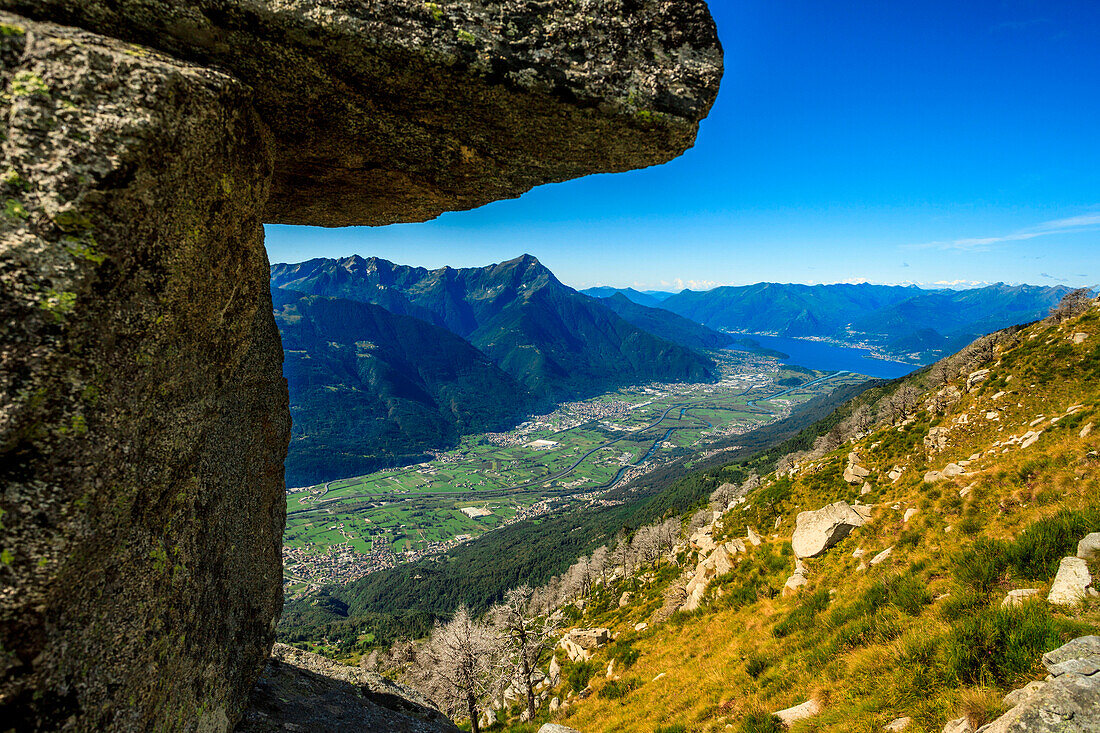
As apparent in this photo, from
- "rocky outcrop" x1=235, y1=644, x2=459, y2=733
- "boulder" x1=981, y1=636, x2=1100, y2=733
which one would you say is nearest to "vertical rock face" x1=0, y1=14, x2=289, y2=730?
"rocky outcrop" x1=235, y1=644, x2=459, y2=733

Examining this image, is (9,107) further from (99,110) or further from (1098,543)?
(1098,543)

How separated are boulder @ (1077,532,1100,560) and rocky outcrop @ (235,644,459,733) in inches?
686

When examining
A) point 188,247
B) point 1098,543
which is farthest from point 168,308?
point 1098,543

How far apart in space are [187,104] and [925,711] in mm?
13296

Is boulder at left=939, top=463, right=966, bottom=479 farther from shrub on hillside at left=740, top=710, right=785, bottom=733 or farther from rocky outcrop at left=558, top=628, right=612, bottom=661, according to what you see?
rocky outcrop at left=558, top=628, right=612, bottom=661

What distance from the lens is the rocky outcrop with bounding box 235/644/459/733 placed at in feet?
33.8

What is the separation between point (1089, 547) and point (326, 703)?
61.9 ft

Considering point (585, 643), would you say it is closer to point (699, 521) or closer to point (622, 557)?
point (699, 521)

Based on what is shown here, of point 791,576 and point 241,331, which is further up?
point 241,331

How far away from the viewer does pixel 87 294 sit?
411cm

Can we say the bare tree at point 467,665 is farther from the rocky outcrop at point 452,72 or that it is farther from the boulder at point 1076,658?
the rocky outcrop at point 452,72

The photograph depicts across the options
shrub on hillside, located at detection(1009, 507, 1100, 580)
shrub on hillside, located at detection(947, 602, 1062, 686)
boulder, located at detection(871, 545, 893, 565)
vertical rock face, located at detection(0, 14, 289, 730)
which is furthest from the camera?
boulder, located at detection(871, 545, 893, 565)

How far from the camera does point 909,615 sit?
9.45m

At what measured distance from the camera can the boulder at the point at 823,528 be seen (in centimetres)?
1795
